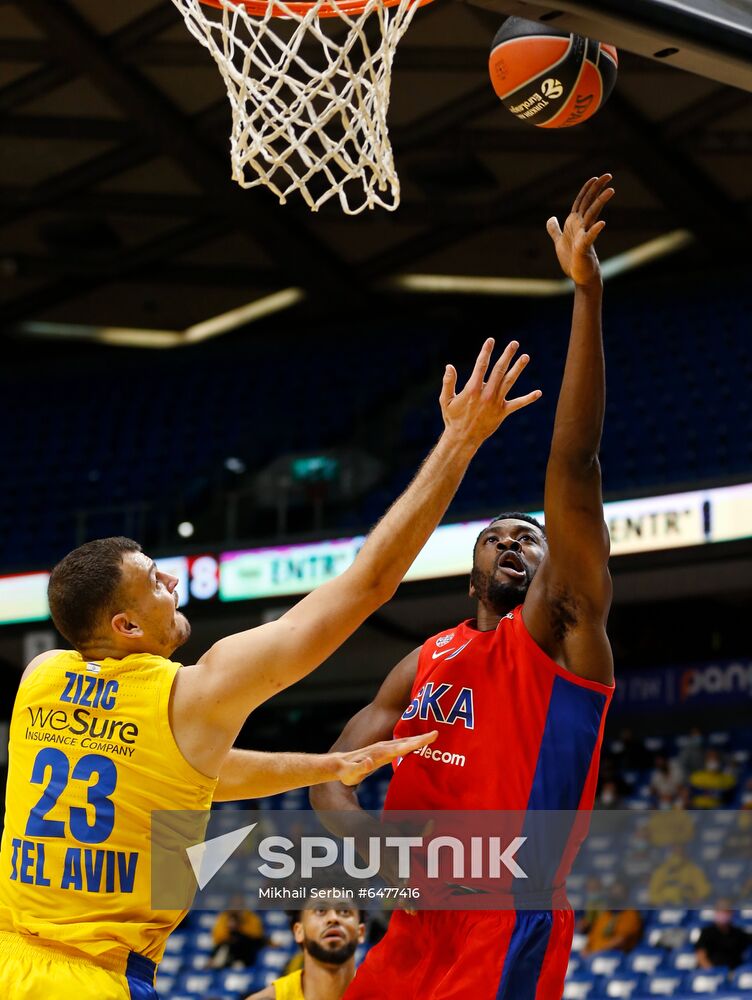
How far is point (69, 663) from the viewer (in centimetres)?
303

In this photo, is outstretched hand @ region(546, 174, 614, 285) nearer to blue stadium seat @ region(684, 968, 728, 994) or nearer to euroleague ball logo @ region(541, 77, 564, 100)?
euroleague ball logo @ region(541, 77, 564, 100)

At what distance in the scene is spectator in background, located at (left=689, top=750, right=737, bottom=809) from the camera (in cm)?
1097

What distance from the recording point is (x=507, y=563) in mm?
3865

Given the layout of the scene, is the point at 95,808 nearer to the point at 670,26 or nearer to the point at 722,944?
the point at 670,26

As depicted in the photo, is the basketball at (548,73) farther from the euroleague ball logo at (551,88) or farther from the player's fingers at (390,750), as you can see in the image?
the player's fingers at (390,750)

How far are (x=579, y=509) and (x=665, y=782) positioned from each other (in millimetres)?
8393

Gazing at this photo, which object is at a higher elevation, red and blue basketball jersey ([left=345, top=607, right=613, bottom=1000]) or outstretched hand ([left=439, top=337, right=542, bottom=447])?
outstretched hand ([left=439, top=337, right=542, bottom=447])

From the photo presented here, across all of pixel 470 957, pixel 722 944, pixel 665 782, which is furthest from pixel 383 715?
pixel 665 782

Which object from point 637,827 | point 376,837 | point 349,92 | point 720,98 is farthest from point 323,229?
point 376,837

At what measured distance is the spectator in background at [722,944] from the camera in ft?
29.2

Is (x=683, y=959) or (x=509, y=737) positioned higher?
(x=509, y=737)

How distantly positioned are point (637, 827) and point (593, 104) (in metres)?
7.65

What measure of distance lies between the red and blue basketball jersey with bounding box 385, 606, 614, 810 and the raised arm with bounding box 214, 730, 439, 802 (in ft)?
1.19

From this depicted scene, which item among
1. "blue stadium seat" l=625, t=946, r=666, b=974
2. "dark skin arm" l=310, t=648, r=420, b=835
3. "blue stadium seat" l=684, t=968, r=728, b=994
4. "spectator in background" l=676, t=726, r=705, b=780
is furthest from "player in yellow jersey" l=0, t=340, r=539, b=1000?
"spectator in background" l=676, t=726, r=705, b=780
